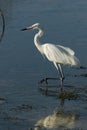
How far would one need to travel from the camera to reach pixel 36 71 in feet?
43.9

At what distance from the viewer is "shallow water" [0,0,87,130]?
34.1 ft

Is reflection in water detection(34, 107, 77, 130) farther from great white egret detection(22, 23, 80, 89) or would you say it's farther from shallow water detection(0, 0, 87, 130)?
great white egret detection(22, 23, 80, 89)

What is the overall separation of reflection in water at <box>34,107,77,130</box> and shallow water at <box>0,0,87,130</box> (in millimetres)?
34

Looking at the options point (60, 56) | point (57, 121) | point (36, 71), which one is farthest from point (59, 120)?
point (36, 71)

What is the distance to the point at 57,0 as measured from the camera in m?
23.3

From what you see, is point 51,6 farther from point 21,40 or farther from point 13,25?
point 21,40

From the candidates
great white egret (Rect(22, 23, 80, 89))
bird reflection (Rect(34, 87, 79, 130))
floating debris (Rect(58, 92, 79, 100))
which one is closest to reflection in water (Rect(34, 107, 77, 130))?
bird reflection (Rect(34, 87, 79, 130))

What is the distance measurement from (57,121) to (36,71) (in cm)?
334

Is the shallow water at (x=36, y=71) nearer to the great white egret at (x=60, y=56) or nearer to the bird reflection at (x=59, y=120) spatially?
the bird reflection at (x=59, y=120)

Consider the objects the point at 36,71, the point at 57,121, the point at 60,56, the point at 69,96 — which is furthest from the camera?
the point at 36,71

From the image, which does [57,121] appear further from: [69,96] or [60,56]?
[60,56]

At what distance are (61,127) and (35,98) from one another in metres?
1.91

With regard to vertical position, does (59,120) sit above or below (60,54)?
below

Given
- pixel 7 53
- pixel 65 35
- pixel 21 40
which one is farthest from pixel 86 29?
pixel 7 53
